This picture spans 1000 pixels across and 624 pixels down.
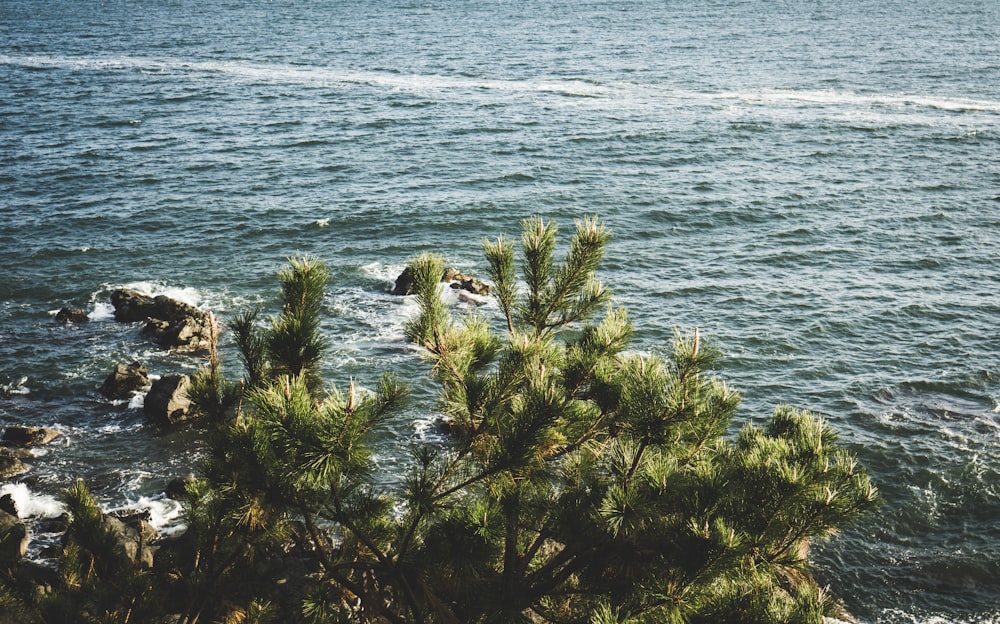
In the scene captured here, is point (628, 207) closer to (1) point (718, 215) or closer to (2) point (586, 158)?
(1) point (718, 215)

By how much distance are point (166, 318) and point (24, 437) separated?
9.52 m

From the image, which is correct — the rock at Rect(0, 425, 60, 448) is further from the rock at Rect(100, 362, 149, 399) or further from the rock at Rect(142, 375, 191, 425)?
the rock at Rect(142, 375, 191, 425)

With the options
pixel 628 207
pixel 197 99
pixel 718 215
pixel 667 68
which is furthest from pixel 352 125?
pixel 667 68

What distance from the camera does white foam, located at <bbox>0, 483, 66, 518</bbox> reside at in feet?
78.2

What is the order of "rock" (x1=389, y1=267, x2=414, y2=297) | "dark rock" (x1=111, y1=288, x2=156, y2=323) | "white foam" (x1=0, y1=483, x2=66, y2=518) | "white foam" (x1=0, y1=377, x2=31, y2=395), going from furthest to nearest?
"rock" (x1=389, y1=267, x2=414, y2=297), "dark rock" (x1=111, y1=288, x2=156, y2=323), "white foam" (x1=0, y1=377, x2=31, y2=395), "white foam" (x1=0, y1=483, x2=66, y2=518)

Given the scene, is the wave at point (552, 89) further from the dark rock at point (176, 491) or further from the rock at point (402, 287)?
the dark rock at point (176, 491)

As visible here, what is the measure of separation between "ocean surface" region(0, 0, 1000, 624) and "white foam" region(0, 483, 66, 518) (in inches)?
4.9

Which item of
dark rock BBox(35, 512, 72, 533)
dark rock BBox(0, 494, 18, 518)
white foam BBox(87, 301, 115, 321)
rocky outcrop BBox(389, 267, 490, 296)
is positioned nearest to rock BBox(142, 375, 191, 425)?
dark rock BBox(35, 512, 72, 533)

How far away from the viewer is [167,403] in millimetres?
28672

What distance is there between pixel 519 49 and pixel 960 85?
181 feet

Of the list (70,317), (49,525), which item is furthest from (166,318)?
(49,525)

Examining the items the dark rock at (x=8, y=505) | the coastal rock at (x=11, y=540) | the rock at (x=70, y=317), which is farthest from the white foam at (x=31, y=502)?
the rock at (x=70, y=317)

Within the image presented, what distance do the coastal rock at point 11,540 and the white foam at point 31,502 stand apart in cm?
150

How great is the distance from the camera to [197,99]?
77062 millimetres
